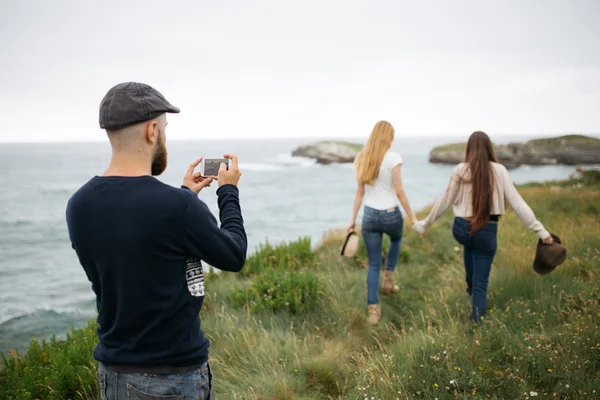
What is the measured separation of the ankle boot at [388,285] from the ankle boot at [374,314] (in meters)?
0.78

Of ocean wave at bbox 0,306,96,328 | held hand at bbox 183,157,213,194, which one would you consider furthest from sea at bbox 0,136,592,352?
held hand at bbox 183,157,213,194

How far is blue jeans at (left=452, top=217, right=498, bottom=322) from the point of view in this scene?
4344mm

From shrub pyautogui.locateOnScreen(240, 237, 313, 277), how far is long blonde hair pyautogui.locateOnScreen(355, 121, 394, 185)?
2.77 meters

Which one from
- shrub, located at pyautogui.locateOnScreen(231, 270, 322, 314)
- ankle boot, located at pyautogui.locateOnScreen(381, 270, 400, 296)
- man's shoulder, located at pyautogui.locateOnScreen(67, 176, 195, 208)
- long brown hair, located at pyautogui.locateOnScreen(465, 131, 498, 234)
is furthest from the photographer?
ankle boot, located at pyautogui.locateOnScreen(381, 270, 400, 296)

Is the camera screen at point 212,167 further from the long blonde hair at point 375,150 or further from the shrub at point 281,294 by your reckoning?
the shrub at point 281,294

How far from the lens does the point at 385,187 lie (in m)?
4.97

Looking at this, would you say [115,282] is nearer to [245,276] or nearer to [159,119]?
[159,119]

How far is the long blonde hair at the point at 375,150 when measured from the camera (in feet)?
16.2

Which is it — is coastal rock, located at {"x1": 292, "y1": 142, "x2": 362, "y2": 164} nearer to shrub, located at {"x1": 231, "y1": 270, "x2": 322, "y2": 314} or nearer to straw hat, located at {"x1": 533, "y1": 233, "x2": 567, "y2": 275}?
shrub, located at {"x1": 231, "y1": 270, "x2": 322, "y2": 314}

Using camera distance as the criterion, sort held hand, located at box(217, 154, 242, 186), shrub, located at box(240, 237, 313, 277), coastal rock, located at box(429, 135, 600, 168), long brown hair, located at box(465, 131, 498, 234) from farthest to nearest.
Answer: coastal rock, located at box(429, 135, 600, 168) < shrub, located at box(240, 237, 313, 277) < long brown hair, located at box(465, 131, 498, 234) < held hand, located at box(217, 154, 242, 186)

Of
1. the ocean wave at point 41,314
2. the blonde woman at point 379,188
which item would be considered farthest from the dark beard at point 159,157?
the ocean wave at point 41,314

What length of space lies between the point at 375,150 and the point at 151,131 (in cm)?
363

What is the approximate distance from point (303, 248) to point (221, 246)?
680 centimetres

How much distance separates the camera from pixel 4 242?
2005 cm
